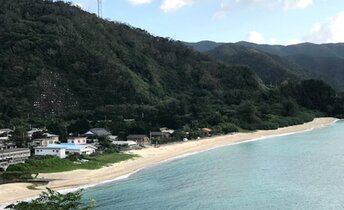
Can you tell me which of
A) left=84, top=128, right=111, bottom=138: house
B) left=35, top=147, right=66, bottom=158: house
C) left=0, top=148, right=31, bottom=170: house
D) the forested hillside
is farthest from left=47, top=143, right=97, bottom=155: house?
the forested hillside


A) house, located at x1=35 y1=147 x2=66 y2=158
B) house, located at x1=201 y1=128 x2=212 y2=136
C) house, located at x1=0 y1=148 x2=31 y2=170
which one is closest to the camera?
house, located at x1=0 y1=148 x2=31 y2=170

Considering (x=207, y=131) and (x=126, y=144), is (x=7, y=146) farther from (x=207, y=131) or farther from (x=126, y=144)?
(x=207, y=131)

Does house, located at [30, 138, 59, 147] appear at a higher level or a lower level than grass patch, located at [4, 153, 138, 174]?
higher

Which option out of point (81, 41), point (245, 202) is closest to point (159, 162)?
point (245, 202)

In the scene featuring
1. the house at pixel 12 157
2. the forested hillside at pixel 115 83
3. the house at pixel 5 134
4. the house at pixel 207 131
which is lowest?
the house at pixel 12 157

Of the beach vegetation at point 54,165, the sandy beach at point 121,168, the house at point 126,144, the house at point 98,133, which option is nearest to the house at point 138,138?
the house at point 126,144

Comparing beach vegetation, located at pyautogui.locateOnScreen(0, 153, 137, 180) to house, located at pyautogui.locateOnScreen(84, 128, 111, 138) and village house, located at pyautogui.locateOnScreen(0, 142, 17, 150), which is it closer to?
village house, located at pyautogui.locateOnScreen(0, 142, 17, 150)

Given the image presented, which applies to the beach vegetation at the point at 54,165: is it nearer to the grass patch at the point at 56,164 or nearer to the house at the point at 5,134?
the grass patch at the point at 56,164
